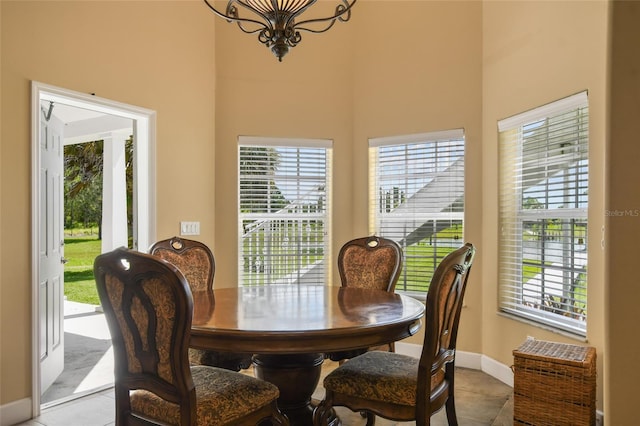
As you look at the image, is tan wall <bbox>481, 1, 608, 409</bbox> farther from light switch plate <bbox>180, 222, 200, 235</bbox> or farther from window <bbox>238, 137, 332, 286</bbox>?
light switch plate <bbox>180, 222, 200, 235</bbox>

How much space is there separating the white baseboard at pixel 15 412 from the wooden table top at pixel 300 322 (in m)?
1.30

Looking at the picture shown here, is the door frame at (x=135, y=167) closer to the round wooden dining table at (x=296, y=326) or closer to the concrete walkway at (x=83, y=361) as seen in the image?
the concrete walkway at (x=83, y=361)

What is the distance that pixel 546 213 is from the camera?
3.11 m

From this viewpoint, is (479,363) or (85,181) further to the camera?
(85,181)

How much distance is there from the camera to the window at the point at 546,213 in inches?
112

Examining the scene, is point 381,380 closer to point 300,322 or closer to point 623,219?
point 300,322

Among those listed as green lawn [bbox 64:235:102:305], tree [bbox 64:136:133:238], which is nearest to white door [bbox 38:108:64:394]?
tree [bbox 64:136:133:238]

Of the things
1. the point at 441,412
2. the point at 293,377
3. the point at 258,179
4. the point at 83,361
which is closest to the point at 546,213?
the point at 441,412

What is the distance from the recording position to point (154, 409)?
Result: 1.76m

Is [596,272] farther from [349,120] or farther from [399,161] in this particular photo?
[349,120]

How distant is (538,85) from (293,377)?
2505 millimetres

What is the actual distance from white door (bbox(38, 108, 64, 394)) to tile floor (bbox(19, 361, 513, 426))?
32cm

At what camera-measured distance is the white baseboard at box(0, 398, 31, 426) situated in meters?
2.62

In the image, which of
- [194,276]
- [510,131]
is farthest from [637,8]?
[194,276]
